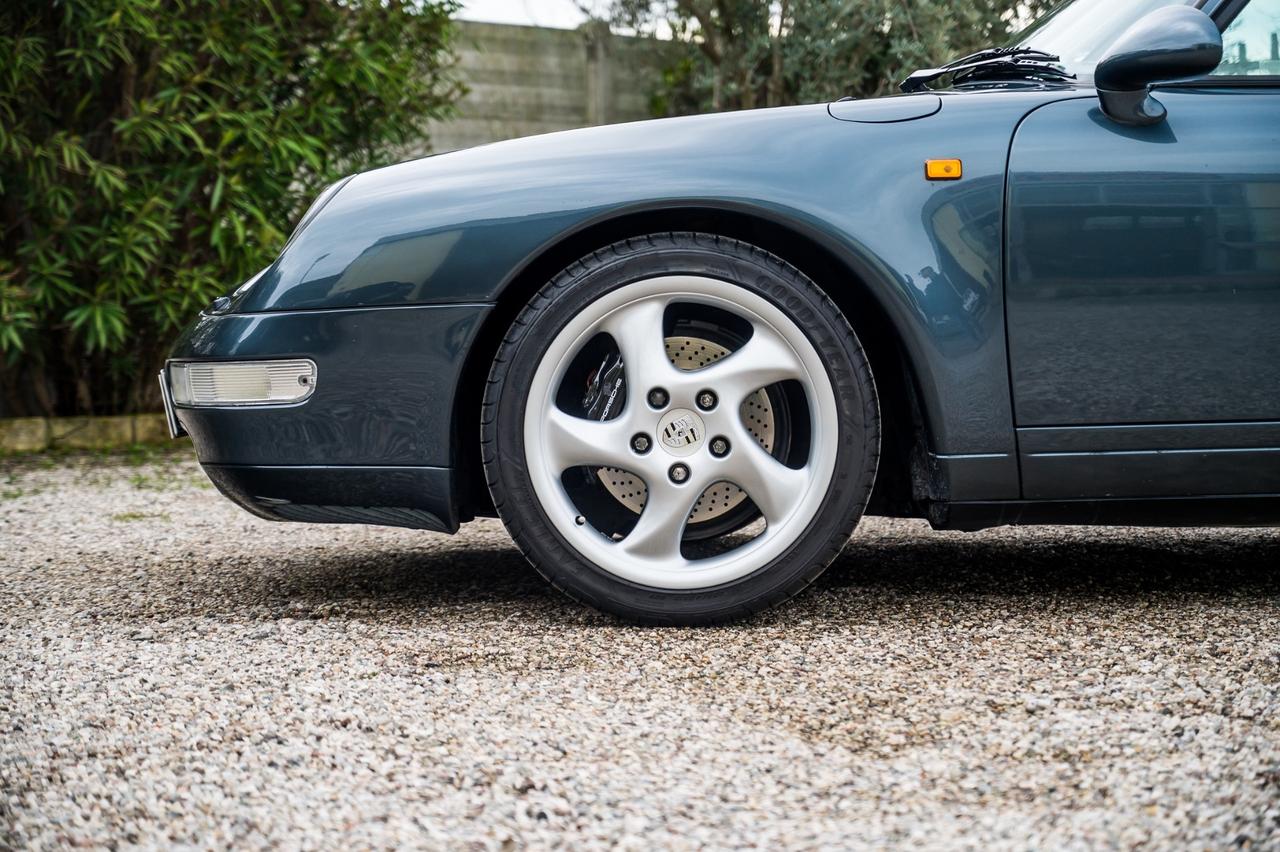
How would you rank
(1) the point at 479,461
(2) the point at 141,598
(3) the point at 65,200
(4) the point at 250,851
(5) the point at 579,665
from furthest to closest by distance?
(3) the point at 65,200 < (2) the point at 141,598 < (1) the point at 479,461 < (5) the point at 579,665 < (4) the point at 250,851

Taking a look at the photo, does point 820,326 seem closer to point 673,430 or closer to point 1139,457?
point 673,430

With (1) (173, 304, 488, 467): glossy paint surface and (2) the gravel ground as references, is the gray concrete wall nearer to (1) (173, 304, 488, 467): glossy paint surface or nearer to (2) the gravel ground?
(2) the gravel ground

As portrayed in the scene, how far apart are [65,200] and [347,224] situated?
3.35 meters

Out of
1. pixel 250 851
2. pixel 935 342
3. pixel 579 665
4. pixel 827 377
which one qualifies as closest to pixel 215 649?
pixel 579 665

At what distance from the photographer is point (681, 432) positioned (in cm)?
211

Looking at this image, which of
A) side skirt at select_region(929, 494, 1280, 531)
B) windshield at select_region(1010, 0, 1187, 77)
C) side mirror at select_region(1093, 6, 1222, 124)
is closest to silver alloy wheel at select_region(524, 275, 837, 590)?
side skirt at select_region(929, 494, 1280, 531)

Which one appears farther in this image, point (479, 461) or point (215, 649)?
point (479, 461)

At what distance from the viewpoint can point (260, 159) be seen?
5062 millimetres

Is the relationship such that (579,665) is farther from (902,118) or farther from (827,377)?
(902,118)

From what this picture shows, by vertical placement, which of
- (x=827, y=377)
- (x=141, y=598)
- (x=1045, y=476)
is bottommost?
(x=141, y=598)

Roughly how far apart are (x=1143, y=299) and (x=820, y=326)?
55cm

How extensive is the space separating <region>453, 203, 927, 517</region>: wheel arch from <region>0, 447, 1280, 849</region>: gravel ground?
28 cm

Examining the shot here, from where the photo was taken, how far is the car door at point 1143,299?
6.79 ft

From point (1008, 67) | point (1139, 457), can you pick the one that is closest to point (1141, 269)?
point (1139, 457)
